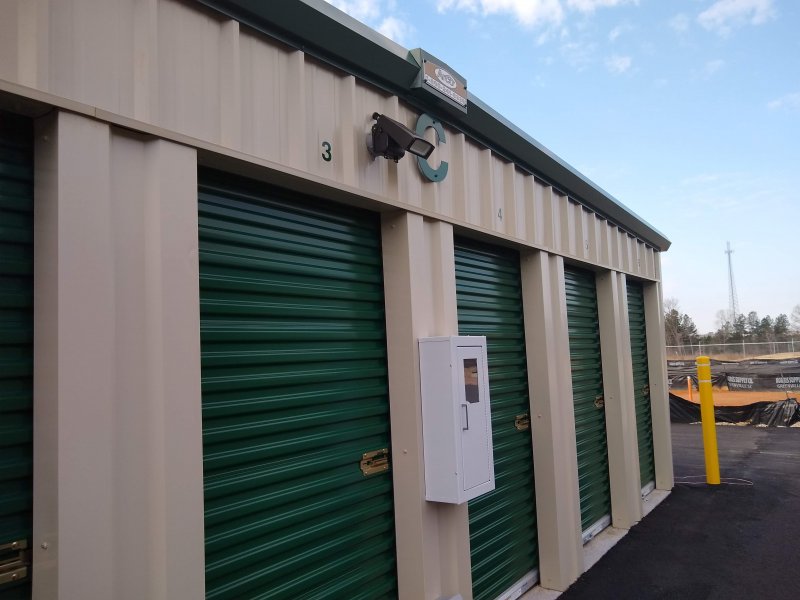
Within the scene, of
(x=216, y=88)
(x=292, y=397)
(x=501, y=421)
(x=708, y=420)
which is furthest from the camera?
(x=708, y=420)

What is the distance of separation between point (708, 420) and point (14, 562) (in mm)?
9628

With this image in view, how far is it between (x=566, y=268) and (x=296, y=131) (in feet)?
15.5

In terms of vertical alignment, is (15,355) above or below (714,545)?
Answer: above

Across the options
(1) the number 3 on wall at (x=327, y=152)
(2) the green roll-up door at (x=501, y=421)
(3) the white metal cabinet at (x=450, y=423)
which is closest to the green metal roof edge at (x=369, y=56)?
(1) the number 3 on wall at (x=327, y=152)

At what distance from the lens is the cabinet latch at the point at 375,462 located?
3762mm

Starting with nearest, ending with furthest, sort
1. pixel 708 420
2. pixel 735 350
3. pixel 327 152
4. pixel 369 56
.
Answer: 1. pixel 327 152
2. pixel 369 56
3. pixel 708 420
4. pixel 735 350

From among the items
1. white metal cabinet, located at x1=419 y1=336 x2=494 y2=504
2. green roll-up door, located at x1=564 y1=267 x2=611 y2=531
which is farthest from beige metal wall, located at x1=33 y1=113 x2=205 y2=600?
green roll-up door, located at x1=564 y1=267 x2=611 y2=531

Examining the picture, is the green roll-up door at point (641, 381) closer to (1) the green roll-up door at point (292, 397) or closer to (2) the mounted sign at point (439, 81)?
(2) the mounted sign at point (439, 81)

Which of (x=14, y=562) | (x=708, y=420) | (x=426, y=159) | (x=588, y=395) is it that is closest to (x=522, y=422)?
(x=588, y=395)

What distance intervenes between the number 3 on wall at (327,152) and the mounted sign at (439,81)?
104 centimetres

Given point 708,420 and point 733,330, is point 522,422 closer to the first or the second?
point 708,420

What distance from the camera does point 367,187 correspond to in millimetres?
3715

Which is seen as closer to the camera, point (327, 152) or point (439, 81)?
point (327, 152)

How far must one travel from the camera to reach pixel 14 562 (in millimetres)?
2137
